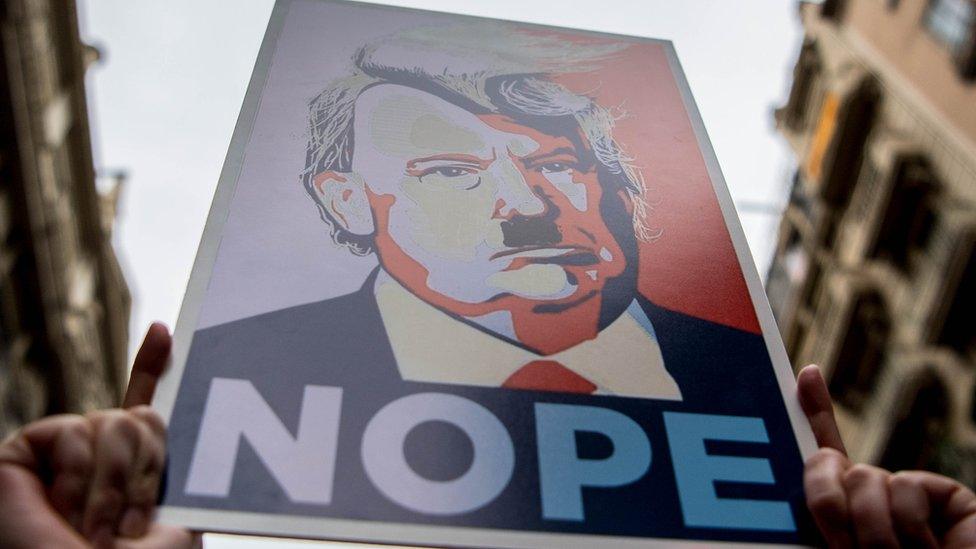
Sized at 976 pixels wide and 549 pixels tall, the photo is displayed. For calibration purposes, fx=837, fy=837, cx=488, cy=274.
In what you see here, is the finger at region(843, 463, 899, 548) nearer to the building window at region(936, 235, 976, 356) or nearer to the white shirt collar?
the white shirt collar

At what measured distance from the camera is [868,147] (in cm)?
1830

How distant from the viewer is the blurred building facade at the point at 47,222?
1656cm

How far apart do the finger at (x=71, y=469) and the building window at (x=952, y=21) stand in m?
15.3

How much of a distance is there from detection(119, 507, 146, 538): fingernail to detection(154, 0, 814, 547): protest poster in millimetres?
64

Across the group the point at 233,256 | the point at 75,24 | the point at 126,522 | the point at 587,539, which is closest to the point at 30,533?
the point at 126,522

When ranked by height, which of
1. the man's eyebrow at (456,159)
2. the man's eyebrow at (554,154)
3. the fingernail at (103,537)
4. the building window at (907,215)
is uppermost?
the building window at (907,215)

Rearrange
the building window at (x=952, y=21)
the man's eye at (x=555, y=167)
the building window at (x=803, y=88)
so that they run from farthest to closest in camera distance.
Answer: the building window at (x=803, y=88) → the building window at (x=952, y=21) → the man's eye at (x=555, y=167)

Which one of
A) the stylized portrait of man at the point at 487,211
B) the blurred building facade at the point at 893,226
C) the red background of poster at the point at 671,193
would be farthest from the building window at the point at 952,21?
the stylized portrait of man at the point at 487,211

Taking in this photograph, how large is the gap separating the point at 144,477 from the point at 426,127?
1.92 metres

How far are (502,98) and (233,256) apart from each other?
1566 millimetres

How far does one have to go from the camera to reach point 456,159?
333 centimetres

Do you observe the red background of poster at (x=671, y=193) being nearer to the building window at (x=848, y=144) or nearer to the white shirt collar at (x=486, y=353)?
the white shirt collar at (x=486, y=353)

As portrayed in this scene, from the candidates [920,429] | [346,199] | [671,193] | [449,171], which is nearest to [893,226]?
[920,429]

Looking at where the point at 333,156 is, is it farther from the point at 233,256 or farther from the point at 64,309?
the point at 64,309
